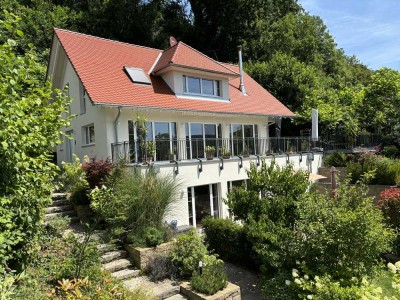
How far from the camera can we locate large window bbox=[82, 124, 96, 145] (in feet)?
51.5

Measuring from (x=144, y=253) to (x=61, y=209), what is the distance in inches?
186

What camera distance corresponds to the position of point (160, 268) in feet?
25.8

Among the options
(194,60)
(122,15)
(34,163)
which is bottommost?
(34,163)

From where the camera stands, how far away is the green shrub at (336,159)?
19130 millimetres

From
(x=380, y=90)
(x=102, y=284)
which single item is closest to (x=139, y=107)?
(x=102, y=284)

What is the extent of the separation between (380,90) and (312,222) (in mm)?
19435

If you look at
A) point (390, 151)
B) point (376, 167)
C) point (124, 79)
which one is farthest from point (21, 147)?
point (390, 151)

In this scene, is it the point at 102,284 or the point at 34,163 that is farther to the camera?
the point at 102,284

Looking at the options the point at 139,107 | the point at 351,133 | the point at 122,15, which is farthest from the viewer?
the point at 122,15

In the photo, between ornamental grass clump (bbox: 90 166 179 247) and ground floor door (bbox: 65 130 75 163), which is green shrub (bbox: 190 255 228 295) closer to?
ornamental grass clump (bbox: 90 166 179 247)

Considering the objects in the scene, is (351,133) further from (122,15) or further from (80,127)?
(122,15)

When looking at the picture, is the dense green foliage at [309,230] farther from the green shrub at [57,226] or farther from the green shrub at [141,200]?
the green shrub at [57,226]

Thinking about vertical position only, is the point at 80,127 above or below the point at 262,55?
below

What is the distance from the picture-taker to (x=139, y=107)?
13453 mm
